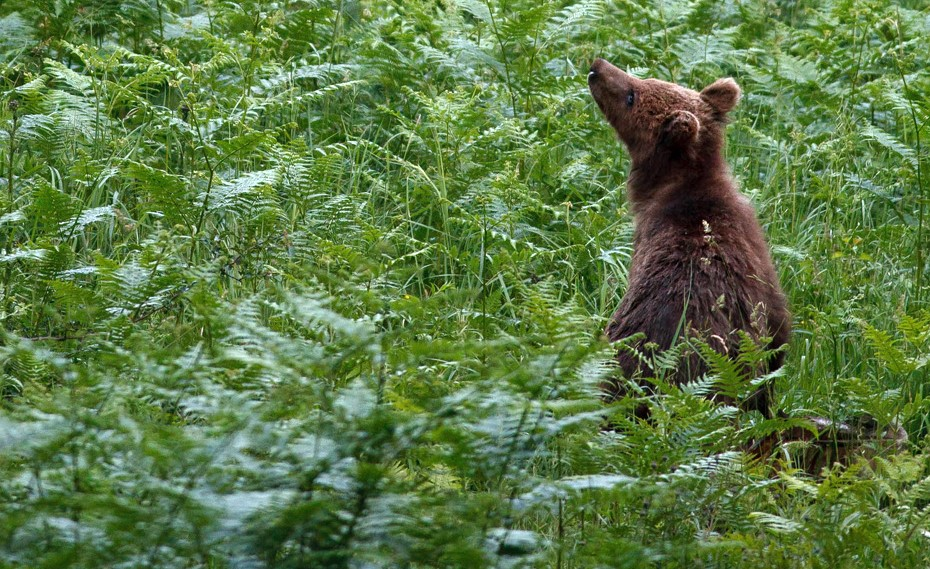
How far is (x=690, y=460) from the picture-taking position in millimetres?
3906

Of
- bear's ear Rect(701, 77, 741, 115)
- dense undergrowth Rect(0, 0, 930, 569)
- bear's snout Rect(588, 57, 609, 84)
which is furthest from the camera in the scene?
bear's snout Rect(588, 57, 609, 84)

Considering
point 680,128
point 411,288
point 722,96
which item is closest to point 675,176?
point 680,128

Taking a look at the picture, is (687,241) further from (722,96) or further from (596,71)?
(596,71)

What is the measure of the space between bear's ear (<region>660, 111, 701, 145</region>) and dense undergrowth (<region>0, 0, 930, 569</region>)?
0.71 meters

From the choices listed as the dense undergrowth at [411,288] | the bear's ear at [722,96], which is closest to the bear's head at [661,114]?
the bear's ear at [722,96]

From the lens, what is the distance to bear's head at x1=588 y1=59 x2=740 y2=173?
6.72 metres

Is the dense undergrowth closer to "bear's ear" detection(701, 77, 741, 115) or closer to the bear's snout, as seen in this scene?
the bear's snout

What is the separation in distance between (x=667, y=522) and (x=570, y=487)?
108cm

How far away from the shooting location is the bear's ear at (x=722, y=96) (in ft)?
23.1

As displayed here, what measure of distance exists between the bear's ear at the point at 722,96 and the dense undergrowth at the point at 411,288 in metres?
0.75

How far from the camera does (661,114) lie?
702 centimetres

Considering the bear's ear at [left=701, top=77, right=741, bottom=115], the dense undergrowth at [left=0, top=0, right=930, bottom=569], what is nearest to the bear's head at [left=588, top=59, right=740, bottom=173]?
the bear's ear at [left=701, top=77, right=741, bottom=115]

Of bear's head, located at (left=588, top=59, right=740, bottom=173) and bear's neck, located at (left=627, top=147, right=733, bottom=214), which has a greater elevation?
bear's head, located at (left=588, top=59, right=740, bottom=173)

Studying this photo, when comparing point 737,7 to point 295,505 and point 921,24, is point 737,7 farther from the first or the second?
point 295,505
